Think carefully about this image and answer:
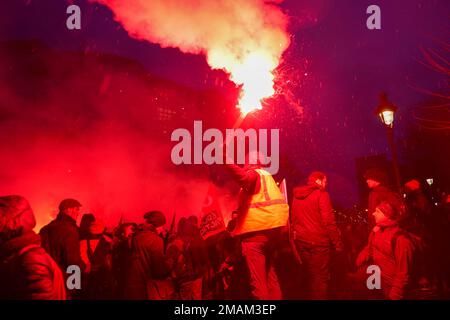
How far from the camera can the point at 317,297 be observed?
17.0ft

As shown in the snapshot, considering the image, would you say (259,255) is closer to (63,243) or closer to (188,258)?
(188,258)

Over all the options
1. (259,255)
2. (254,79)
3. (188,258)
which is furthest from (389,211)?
(254,79)

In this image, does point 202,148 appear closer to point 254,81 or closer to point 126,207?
point 126,207

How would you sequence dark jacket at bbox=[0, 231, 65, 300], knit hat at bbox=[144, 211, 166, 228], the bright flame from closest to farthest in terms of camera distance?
dark jacket at bbox=[0, 231, 65, 300]
knit hat at bbox=[144, 211, 166, 228]
the bright flame

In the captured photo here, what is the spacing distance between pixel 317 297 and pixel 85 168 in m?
11.9

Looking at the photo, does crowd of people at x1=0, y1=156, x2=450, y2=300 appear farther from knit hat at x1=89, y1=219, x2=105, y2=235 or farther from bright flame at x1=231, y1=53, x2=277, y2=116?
bright flame at x1=231, y1=53, x2=277, y2=116

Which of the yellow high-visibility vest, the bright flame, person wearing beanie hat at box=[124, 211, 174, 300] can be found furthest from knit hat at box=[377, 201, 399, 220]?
person wearing beanie hat at box=[124, 211, 174, 300]

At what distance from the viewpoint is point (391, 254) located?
4.95 meters

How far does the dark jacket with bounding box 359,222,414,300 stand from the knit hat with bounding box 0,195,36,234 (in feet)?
13.5

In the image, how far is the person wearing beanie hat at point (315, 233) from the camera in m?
5.32

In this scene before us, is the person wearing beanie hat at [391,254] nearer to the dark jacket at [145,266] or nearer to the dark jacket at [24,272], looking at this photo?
the dark jacket at [145,266]

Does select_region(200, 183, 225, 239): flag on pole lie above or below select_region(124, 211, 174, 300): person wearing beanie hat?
above

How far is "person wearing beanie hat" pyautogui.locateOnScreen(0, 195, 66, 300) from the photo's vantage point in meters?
3.19
